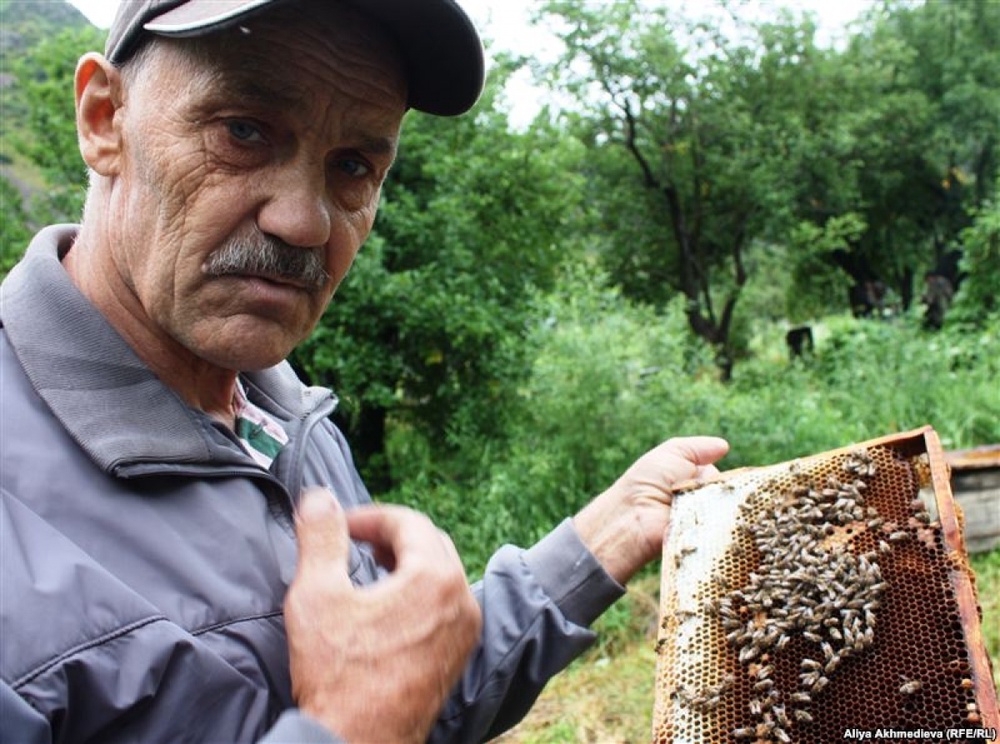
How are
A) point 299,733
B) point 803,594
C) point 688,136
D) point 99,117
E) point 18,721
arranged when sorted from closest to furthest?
point 18,721, point 299,733, point 99,117, point 803,594, point 688,136

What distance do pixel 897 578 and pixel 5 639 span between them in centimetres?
243

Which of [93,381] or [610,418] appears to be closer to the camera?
[93,381]

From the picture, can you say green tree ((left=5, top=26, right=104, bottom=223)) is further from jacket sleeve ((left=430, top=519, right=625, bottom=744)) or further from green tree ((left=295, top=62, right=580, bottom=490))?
jacket sleeve ((left=430, top=519, right=625, bottom=744))

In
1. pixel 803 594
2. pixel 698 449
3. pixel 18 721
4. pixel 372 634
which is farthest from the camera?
pixel 698 449

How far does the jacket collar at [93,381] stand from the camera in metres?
1.57

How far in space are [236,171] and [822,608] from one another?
2.10 metres

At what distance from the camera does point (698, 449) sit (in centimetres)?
298

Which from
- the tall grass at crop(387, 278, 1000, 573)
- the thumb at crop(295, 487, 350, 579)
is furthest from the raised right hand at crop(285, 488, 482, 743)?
the tall grass at crop(387, 278, 1000, 573)

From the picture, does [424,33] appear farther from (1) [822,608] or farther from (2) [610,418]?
(2) [610,418]

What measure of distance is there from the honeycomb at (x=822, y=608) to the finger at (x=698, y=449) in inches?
5.2

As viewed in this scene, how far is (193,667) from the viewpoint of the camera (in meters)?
1.46

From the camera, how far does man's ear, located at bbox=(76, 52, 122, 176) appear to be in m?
1.91

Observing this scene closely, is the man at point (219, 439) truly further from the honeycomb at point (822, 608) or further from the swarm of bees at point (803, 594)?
the swarm of bees at point (803, 594)

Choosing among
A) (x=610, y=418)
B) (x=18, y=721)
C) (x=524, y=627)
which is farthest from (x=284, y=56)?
(x=610, y=418)
